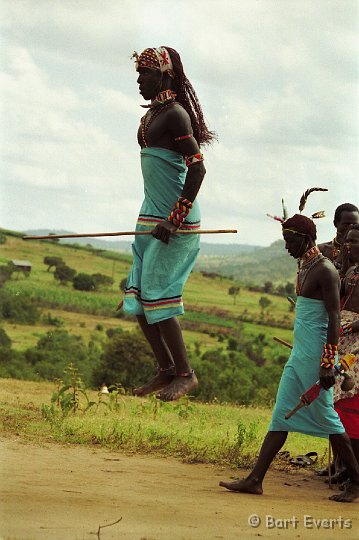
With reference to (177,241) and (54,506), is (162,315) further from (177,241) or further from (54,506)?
(54,506)

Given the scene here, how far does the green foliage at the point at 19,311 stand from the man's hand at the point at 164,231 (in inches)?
1497

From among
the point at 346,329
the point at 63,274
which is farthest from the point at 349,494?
the point at 63,274

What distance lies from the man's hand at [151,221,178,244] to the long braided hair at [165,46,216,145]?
796 millimetres

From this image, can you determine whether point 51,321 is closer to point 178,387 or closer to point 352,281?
point 352,281

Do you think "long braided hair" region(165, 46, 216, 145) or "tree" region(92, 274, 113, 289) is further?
"tree" region(92, 274, 113, 289)

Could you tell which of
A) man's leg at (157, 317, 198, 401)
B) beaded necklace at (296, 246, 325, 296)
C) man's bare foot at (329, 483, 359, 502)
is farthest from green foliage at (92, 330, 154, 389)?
man's leg at (157, 317, 198, 401)

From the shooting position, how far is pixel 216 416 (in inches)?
518

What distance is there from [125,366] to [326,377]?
55.5 feet

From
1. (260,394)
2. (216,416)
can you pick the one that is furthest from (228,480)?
(260,394)

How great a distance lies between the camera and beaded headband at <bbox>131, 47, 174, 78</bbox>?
582cm

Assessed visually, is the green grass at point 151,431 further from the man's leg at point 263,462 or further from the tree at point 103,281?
the tree at point 103,281

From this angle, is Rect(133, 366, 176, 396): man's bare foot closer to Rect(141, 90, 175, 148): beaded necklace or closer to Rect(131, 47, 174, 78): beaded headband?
Rect(141, 90, 175, 148): beaded necklace

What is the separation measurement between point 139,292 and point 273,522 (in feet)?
5.83

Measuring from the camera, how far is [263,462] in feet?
22.0
